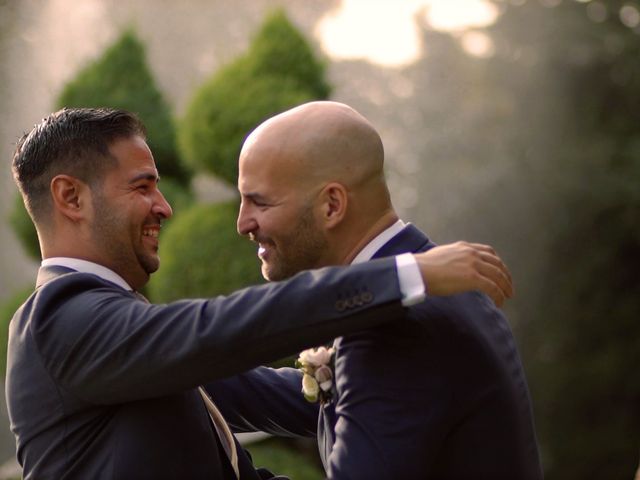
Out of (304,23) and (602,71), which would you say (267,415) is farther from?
(304,23)

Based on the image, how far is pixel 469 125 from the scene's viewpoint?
59.3 ft

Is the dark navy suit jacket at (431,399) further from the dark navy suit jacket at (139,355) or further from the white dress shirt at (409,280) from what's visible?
the dark navy suit jacket at (139,355)

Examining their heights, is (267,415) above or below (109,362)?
below

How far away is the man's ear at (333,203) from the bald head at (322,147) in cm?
2

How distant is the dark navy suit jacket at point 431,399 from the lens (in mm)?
2795

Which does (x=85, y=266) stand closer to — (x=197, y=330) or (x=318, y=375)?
(x=197, y=330)

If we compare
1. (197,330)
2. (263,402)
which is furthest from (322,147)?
(263,402)

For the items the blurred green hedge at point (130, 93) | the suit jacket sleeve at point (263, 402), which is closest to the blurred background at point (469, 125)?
the blurred green hedge at point (130, 93)

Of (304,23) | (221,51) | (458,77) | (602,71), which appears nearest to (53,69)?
(221,51)

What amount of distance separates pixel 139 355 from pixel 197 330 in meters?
0.17

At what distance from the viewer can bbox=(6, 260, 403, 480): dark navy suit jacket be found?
110 inches

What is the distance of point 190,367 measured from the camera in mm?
2824

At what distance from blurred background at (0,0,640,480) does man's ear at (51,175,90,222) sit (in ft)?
24.6

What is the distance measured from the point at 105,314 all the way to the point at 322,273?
1.95 feet
